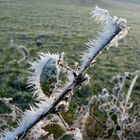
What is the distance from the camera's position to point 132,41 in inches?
912

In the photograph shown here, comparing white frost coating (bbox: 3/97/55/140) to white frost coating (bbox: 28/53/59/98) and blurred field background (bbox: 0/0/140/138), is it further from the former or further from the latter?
blurred field background (bbox: 0/0/140/138)

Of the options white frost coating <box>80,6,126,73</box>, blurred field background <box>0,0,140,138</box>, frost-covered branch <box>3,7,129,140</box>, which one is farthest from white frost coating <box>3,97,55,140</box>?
blurred field background <box>0,0,140,138</box>

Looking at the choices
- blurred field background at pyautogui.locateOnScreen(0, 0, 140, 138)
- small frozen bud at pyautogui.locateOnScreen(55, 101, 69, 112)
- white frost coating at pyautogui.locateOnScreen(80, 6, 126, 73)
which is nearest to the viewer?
white frost coating at pyautogui.locateOnScreen(80, 6, 126, 73)

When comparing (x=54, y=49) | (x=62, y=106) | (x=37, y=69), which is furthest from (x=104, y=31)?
(x=54, y=49)

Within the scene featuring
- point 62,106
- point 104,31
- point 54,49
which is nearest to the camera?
point 104,31

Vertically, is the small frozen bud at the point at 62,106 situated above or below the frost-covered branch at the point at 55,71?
below

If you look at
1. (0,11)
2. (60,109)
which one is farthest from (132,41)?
(60,109)

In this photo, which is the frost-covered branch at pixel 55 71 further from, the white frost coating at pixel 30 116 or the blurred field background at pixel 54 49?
the blurred field background at pixel 54 49

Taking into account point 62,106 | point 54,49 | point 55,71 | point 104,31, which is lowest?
point 54,49

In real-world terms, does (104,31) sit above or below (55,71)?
above

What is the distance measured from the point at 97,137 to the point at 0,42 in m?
10.3

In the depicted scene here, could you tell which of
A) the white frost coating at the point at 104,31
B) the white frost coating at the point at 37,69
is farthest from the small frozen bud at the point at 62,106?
the white frost coating at the point at 104,31

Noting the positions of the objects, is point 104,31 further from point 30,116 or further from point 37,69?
point 30,116

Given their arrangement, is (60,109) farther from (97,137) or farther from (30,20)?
(30,20)
